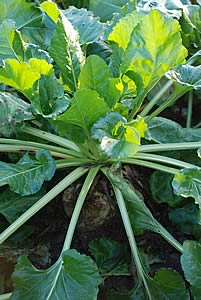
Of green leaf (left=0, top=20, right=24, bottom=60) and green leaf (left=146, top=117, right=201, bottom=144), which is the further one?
green leaf (left=146, top=117, right=201, bottom=144)

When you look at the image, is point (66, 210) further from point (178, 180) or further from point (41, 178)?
point (178, 180)

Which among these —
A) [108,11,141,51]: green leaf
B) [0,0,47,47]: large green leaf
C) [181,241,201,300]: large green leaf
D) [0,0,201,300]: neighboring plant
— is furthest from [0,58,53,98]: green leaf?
[181,241,201,300]: large green leaf

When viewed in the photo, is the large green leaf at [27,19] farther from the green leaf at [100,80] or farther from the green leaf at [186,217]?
the green leaf at [186,217]

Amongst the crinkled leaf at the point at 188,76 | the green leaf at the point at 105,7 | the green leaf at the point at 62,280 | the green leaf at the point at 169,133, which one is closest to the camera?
the green leaf at the point at 62,280

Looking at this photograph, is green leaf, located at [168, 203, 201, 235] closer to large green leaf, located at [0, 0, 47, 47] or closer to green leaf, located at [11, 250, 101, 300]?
green leaf, located at [11, 250, 101, 300]

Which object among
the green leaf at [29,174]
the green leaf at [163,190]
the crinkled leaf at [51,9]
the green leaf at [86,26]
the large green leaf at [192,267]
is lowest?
the green leaf at [163,190]

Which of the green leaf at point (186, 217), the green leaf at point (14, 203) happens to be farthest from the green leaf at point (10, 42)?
the green leaf at point (186, 217)
